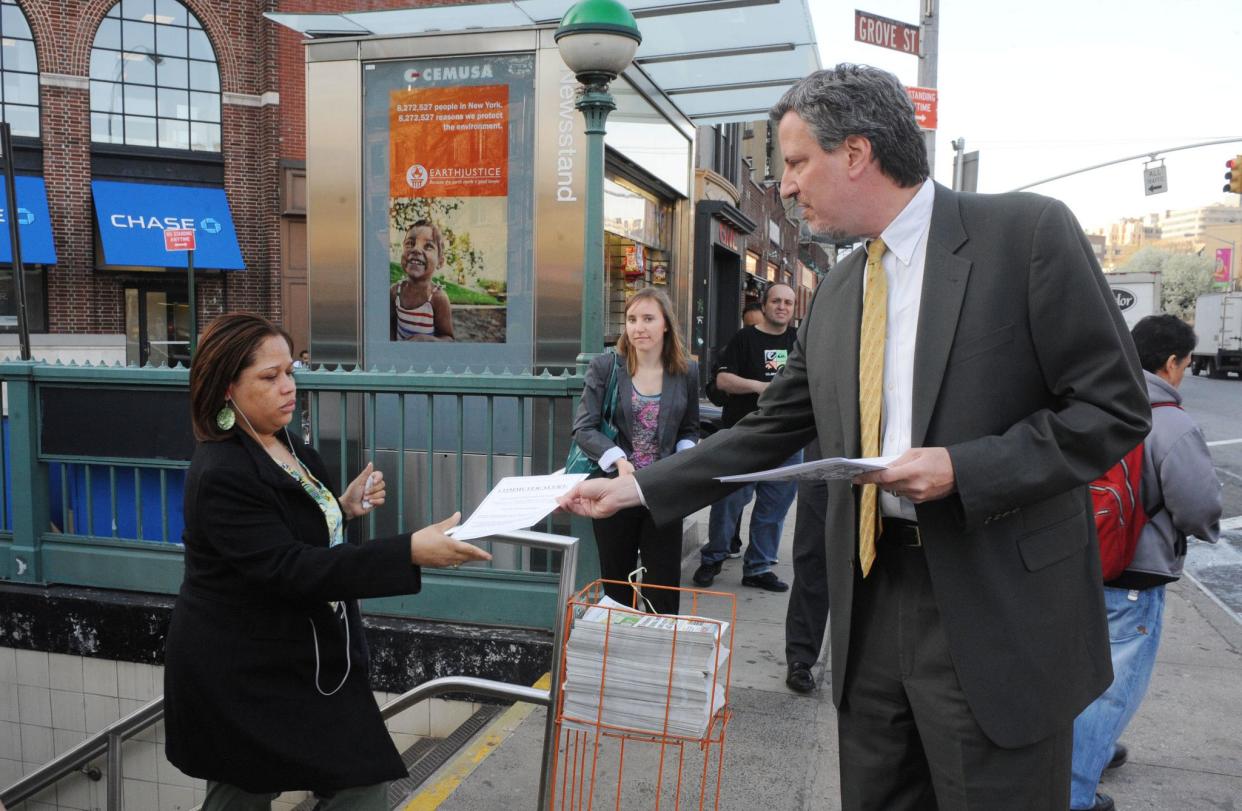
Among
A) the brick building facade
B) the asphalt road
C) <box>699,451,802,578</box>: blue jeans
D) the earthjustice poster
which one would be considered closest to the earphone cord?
the asphalt road

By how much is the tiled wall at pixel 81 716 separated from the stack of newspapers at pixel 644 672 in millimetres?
3515

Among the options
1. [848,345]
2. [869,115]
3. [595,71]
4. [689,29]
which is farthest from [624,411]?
[689,29]

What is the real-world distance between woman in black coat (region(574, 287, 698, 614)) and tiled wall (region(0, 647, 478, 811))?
229 centimetres

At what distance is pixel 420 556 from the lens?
229 centimetres

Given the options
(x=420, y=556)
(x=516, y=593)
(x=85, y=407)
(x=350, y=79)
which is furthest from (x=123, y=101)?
(x=420, y=556)

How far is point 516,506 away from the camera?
6.94ft

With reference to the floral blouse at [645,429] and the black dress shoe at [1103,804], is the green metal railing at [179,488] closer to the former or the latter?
the floral blouse at [645,429]

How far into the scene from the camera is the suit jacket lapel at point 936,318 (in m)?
1.80

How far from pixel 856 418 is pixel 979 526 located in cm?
33

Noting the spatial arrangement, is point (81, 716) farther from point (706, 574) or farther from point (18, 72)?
point (18, 72)

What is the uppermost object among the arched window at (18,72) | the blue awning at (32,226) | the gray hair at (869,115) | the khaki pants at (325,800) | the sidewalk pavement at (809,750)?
the arched window at (18,72)

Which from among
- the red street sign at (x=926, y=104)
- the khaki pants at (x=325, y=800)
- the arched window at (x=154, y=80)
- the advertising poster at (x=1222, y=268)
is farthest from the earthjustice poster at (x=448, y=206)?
the advertising poster at (x=1222, y=268)

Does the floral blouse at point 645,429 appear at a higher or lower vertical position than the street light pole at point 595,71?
lower

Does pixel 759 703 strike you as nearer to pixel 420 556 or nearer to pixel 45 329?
pixel 420 556
